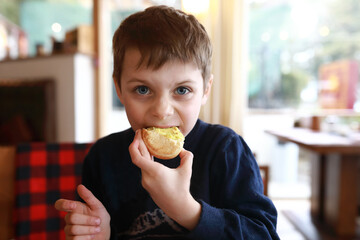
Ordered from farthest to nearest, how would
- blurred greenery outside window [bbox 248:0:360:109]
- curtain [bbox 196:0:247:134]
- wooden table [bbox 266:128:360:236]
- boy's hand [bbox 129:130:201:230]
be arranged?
blurred greenery outside window [bbox 248:0:360:109], curtain [bbox 196:0:247:134], wooden table [bbox 266:128:360:236], boy's hand [bbox 129:130:201:230]

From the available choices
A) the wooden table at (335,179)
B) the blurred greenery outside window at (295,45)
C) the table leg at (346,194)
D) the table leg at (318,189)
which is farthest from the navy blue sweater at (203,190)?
the blurred greenery outside window at (295,45)

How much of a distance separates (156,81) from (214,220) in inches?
12.6

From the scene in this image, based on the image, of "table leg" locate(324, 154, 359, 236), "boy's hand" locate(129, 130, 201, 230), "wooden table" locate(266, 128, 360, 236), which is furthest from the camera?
"table leg" locate(324, 154, 359, 236)

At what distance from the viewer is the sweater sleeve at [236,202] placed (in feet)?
1.94

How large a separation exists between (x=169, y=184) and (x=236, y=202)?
0.69 ft

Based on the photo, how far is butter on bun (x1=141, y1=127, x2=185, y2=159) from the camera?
59 centimetres

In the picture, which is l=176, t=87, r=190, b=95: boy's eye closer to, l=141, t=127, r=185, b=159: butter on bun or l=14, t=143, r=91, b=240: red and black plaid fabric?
l=141, t=127, r=185, b=159: butter on bun

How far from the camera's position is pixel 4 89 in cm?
333

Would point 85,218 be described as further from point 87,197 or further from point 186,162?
point 186,162

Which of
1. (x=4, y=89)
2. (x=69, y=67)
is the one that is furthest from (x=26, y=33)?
(x=69, y=67)

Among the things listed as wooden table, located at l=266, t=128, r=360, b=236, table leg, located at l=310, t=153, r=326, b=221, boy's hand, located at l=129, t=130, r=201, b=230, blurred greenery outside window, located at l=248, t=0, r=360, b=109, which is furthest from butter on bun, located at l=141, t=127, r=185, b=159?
blurred greenery outside window, located at l=248, t=0, r=360, b=109

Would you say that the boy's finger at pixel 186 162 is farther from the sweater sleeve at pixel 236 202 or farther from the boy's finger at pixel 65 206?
the boy's finger at pixel 65 206

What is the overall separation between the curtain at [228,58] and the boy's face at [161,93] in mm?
2537

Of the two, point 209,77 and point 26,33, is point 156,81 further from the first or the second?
point 26,33
